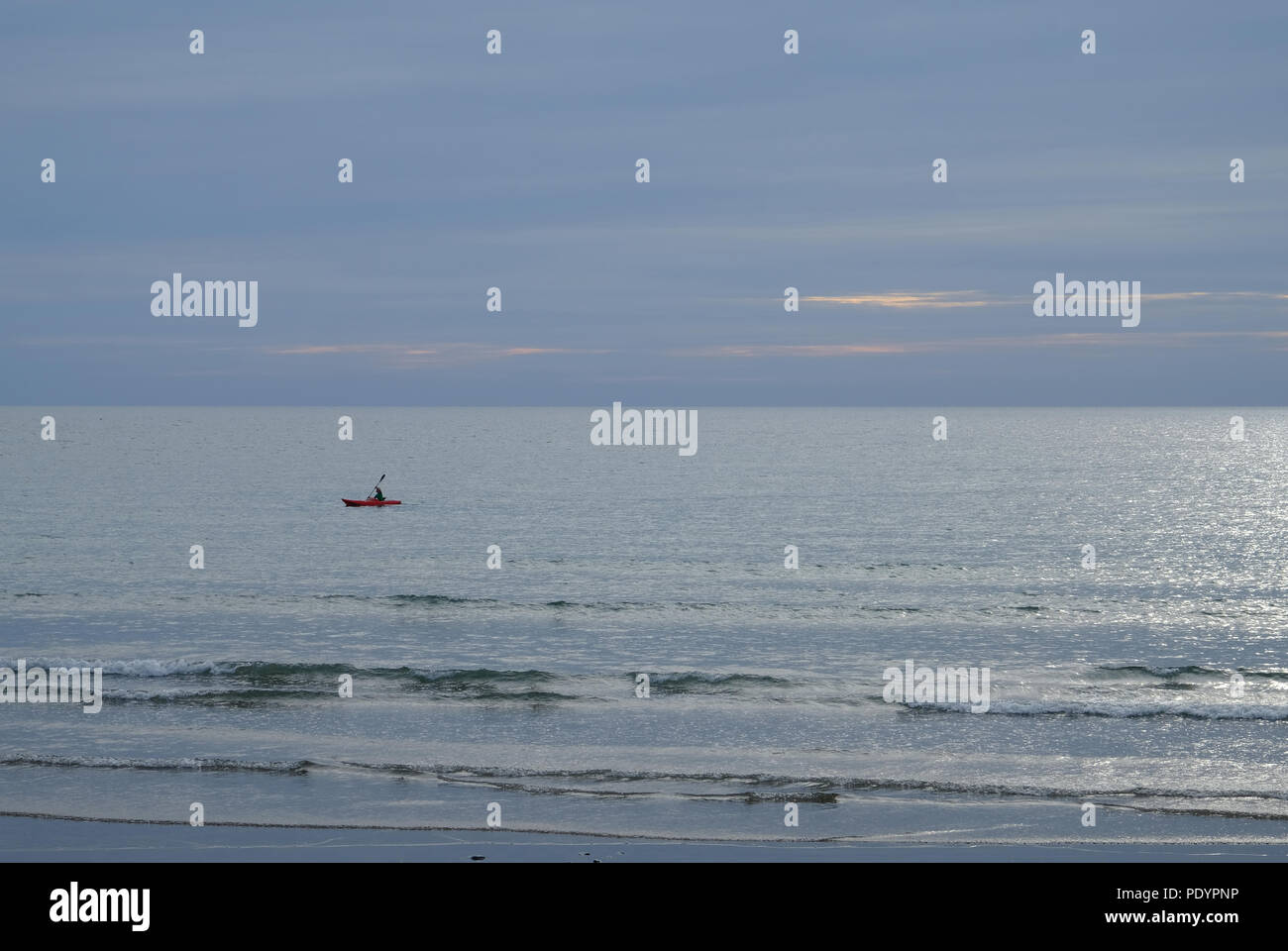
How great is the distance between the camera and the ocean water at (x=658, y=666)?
17406 mm

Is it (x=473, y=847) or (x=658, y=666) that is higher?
(x=658, y=666)

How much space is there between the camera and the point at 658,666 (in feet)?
93.2

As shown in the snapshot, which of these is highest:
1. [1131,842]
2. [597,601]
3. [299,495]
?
[299,495]

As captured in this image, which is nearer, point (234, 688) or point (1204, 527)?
point (234, 688)

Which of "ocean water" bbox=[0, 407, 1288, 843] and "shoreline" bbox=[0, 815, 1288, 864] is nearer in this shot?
"shoreline" bbox=[0, 815, 1288, 864]

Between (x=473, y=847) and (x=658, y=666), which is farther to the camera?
(x=658, y=666)

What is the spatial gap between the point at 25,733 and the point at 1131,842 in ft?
64.5

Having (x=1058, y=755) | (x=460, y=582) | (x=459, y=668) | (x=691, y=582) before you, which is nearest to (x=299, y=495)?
(x=460, y=582)

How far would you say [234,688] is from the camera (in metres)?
25.6

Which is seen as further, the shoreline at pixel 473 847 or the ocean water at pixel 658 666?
the ocean water at pixel 658 666

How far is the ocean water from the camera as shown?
17.4 meters
